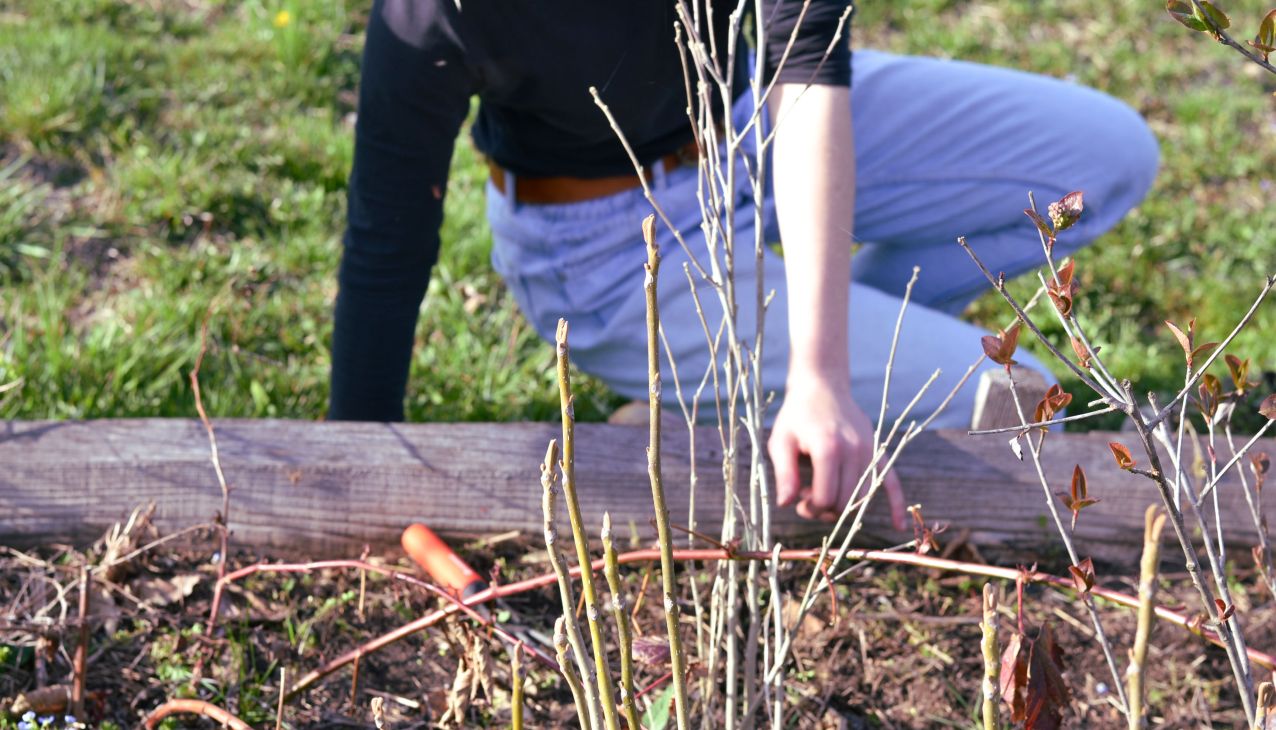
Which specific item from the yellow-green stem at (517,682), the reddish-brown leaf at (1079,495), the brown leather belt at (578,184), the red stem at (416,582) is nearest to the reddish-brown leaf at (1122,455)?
the reddish-brown leaf at (1079,495)

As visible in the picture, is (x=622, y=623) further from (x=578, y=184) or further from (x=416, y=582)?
(x=578, y=184)

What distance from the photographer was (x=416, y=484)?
1.87 meters

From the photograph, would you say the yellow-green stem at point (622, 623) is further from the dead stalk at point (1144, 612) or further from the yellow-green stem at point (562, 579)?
the dead stalk at point (1144, 612)

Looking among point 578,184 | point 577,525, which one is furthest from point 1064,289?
point 578,184

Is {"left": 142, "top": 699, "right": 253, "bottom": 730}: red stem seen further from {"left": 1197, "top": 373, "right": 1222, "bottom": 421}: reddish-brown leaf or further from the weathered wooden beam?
{"left": 1197, "top": 373, "right": 1222, "bottom": 421}: reddish-brown leaf

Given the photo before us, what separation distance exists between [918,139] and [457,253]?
3.57 feet

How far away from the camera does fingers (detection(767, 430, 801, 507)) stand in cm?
174

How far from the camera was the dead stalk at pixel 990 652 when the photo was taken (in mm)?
858

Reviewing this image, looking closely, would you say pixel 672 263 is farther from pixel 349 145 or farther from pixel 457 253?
pixel 349 145

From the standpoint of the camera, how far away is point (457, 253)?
299cm

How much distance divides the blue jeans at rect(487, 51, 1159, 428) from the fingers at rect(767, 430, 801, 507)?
597 millimetres

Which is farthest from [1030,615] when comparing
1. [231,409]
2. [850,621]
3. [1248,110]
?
[1248,110]

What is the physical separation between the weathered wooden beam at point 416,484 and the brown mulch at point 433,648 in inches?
2.5

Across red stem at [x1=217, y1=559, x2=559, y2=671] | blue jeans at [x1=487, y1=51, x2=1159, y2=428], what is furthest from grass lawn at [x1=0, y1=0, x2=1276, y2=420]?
red stem at [x1=217, y1=559, x2=559, y2=671]
